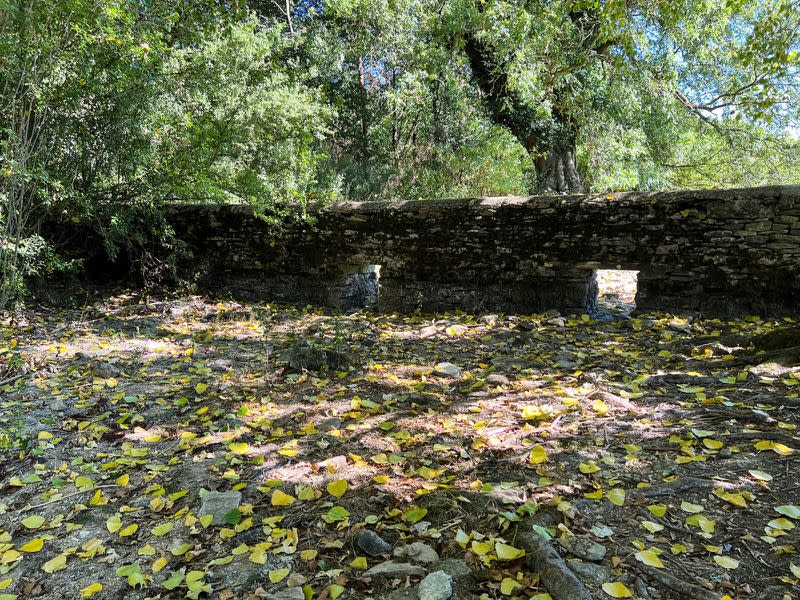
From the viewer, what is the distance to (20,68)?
15.9 ft

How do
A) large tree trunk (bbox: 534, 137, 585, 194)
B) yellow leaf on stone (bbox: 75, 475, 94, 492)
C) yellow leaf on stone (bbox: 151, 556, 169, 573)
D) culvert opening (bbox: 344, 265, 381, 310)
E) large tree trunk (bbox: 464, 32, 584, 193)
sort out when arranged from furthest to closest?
1. large tree trunk (bbox: 534, 137, 585, 194)
2. large tree trunk (bbox: 464, 32, 584, 193)
3. culvert opening (bbox: 344, 265, 381, 310)
4. yellow leaf on stone (bbox: 75, 475, 94, 492)
5. yellow leaf on stone (bbox: 151, 556, 169, 573)

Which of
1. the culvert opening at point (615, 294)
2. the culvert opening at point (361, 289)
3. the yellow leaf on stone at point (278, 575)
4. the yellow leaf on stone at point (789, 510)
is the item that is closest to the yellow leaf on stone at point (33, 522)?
the yellow leaf on stone at point (278, 575)

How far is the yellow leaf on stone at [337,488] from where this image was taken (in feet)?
8.65

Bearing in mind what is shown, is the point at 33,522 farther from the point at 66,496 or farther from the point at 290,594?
the point at 290,594

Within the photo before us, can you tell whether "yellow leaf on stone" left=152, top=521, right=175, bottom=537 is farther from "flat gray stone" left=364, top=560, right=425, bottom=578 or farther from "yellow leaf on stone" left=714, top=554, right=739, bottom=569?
"yellow leaf on stone" left=714, top=554, right=739, bottom=569

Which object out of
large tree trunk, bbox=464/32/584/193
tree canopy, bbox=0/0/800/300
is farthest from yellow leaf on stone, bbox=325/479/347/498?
large tree trunk, bbox=464/32/584/193

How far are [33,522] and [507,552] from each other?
232cm

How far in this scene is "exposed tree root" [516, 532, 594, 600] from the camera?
183 cm

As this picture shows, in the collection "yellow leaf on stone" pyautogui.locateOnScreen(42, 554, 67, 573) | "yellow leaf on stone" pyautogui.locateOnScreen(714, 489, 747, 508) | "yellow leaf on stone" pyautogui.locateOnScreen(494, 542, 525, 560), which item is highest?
"yellow leaf on stone" pyautogui.locateOnScreen(714, 489, 747, 508)

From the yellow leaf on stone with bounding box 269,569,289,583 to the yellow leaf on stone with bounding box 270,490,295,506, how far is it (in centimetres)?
48

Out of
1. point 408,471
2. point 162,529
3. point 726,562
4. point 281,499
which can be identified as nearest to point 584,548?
point 726,562

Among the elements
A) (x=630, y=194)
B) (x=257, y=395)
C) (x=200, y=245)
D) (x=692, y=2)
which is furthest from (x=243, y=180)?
(x=692, y=2)

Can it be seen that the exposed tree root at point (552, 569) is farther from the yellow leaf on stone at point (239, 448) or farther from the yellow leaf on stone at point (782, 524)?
the yellow leaf on stone at point (239, 448)

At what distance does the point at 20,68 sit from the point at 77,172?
193 centimetres
